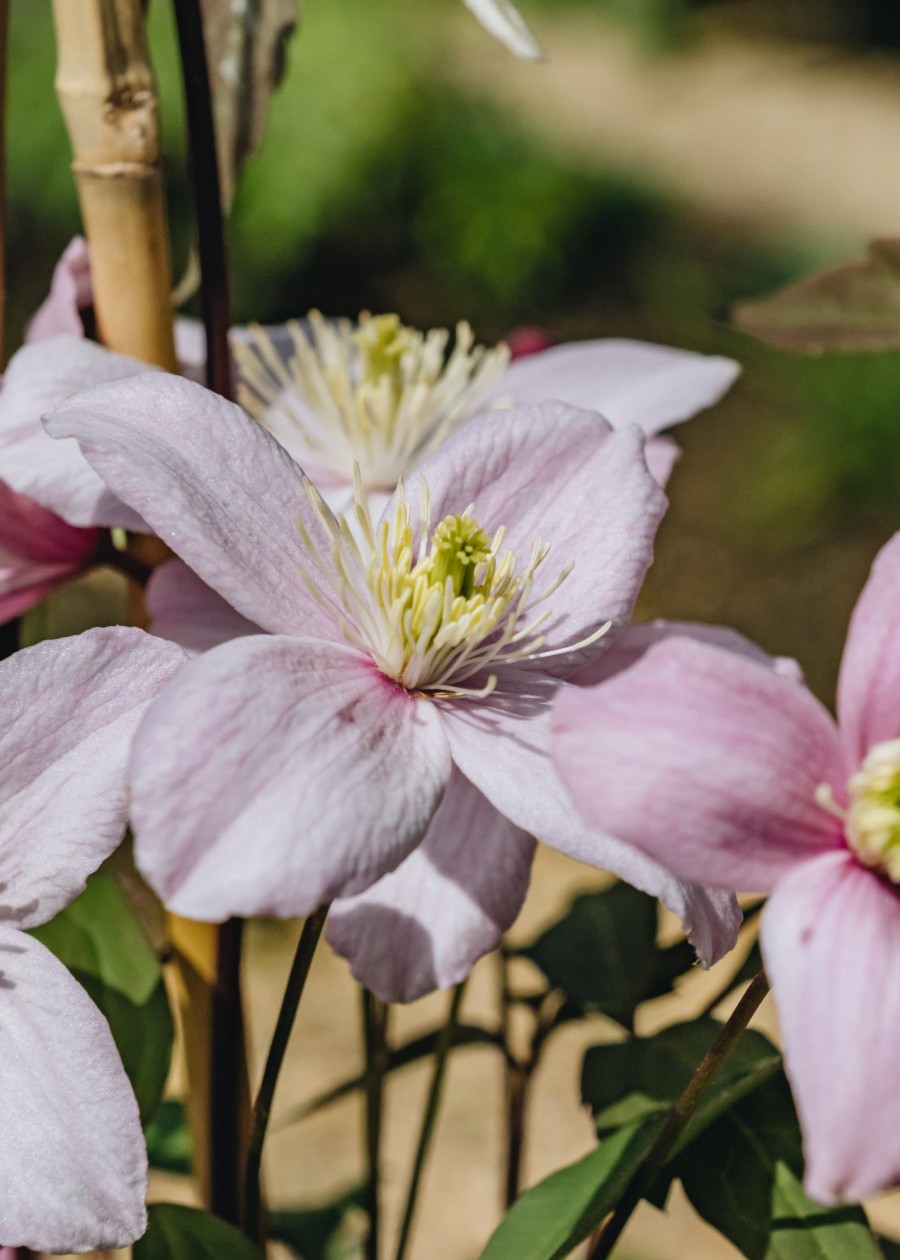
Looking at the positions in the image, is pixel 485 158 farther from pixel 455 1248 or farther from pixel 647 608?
pixel 647 608

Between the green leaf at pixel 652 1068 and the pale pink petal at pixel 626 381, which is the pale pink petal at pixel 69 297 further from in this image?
the green leaf at pixel 652 1068

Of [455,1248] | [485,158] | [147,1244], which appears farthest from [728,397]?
[147,1244]

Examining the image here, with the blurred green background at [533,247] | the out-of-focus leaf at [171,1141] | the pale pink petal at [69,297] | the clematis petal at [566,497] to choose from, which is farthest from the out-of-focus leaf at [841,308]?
the blurred green background at [533,247]

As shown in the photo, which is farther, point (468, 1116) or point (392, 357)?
point (468, 1116)

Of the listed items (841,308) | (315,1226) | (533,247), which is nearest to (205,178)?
(841,308)

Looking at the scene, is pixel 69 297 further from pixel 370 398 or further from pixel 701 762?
pixel 701 762
